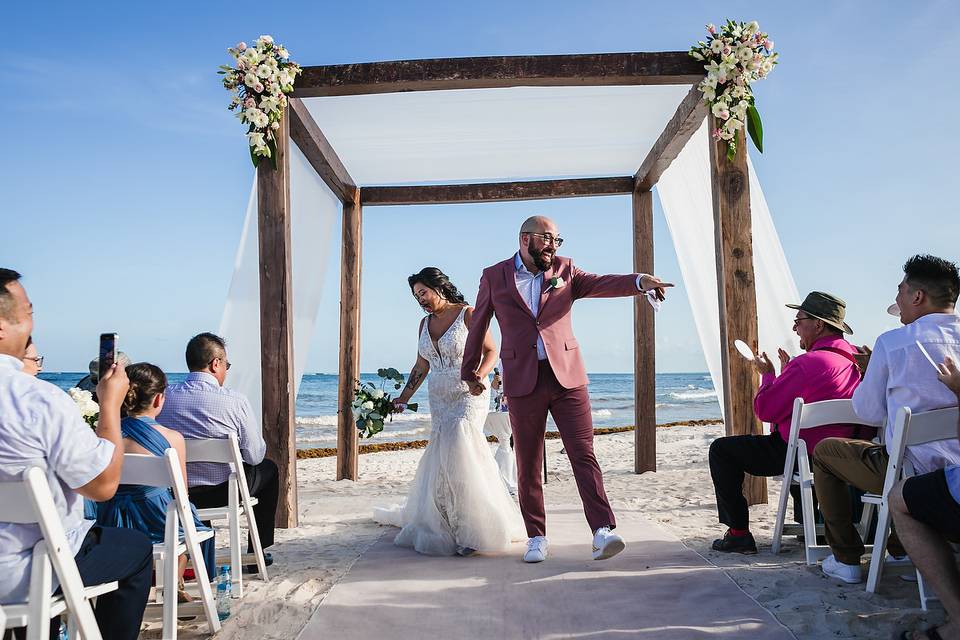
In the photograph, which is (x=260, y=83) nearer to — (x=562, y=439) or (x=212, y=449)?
(x=212, y=449)

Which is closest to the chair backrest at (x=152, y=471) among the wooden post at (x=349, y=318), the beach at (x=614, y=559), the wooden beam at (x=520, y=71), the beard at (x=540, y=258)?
the beach at (x=614, y=559)

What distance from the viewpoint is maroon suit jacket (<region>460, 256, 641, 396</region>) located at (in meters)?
4.04

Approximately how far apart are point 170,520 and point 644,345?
5.70 meters

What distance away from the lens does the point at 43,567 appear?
76.4 inches

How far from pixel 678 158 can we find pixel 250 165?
12.2 ft

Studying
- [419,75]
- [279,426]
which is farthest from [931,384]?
[279,426]

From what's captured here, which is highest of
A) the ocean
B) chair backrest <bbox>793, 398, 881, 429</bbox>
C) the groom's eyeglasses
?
the groom's eyeglasses

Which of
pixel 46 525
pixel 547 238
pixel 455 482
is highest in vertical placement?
pixel 547 238

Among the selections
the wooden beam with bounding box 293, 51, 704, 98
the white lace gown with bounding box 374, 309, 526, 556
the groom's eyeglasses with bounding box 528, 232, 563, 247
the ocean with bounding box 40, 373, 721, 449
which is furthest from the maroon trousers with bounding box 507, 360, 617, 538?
the ocean with bounding box 40, 373, 721, 449

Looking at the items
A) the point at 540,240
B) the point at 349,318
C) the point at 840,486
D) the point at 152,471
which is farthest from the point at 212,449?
the point at 349,318

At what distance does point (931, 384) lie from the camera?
2.93 m

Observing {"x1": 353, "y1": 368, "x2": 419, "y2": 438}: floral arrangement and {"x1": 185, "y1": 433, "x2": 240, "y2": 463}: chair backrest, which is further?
{"x1": 353, "y1": 368, "x2": 419, "y2": 438}: floral arrangement

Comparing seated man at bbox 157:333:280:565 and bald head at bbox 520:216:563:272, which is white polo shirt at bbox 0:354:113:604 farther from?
bald head at bbox 520:216:563:272

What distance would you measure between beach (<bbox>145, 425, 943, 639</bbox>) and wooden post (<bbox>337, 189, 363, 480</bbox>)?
35cm
